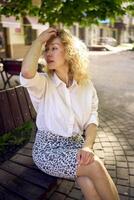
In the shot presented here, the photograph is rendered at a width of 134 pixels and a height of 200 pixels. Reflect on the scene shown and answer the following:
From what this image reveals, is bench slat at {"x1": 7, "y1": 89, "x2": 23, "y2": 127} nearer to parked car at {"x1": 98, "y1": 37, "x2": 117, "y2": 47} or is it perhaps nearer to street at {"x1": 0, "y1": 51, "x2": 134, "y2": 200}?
street at {"x1": 0, "y1": 51, "x2": 134, "y2": 200}

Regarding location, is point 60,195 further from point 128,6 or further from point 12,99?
point 128,6

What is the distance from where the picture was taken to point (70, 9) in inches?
274

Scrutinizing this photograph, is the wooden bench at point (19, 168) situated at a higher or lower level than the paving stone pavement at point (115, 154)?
higher

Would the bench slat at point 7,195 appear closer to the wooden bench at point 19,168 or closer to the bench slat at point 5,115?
the wooden bench at point 19,168

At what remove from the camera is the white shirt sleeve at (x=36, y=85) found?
2547 millimetres

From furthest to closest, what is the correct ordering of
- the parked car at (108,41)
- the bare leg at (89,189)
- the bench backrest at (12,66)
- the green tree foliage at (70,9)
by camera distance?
1. the parked car at (108,41)
2. the bench backrest at (12,66)
3. the green tree foliage at (70,9)
4. the bare leg at (89,189)

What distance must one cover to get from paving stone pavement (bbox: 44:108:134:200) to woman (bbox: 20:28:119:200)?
540 millimetres

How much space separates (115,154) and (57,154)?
5.52 feet

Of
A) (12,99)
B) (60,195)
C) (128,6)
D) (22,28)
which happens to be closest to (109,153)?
(60,195)

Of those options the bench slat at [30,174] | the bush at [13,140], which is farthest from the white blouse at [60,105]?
the bush at [13,140]

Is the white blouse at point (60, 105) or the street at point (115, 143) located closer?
the white blouse at point (60, 105)

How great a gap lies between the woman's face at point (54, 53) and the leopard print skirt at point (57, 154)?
620 millimetres

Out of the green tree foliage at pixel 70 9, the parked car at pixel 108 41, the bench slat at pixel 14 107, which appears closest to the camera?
the bench slat at pixel 14 107

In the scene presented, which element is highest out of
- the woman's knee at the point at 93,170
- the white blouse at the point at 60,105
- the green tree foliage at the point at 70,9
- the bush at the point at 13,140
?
the green tree foliage at the point at 70,9
